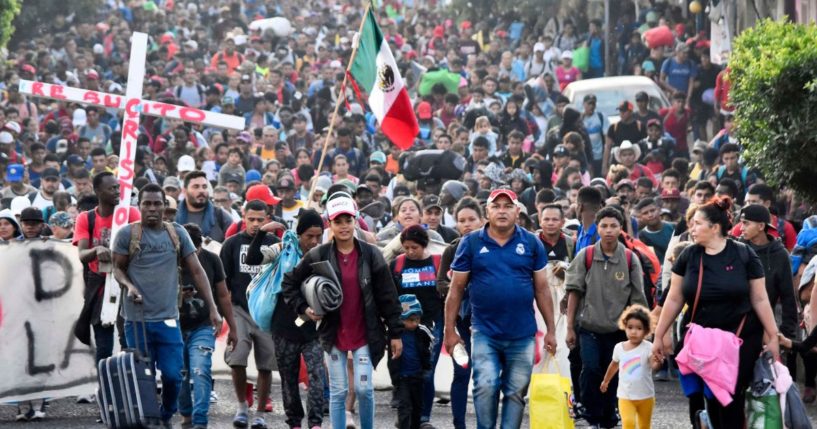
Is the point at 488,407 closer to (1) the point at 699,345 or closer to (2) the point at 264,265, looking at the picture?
(1) the point at 699,345

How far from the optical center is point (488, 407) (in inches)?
419

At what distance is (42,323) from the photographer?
44.0 feet

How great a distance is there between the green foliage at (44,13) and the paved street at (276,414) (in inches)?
904

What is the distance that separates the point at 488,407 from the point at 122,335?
8.03 ft

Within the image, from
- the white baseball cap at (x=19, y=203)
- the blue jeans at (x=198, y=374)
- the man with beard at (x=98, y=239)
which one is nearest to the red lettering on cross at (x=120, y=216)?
the man with beard at (x=98, y=239)

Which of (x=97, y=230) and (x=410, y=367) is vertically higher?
(x=97, y=230)

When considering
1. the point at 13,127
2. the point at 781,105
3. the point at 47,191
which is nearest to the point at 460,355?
the point at 781,105

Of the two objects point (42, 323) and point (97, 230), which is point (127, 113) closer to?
point (97, 230)

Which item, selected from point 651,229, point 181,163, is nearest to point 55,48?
point 181,163

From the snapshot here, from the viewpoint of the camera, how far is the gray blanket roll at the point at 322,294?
10.6m

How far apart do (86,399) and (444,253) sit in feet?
11.3

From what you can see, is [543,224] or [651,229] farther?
[651,229]

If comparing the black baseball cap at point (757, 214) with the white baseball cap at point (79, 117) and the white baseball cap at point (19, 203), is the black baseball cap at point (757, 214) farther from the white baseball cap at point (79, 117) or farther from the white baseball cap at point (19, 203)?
the white baseball cap at point (79, 117)

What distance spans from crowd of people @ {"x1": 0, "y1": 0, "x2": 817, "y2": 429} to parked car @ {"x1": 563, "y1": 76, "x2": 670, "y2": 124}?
7.0 inches
